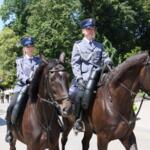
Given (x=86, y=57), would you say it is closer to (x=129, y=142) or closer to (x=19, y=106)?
(x=19, y=106)

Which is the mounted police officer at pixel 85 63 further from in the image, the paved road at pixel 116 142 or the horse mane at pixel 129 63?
the paved road at pixel 116 142

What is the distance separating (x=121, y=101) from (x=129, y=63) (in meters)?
0.71

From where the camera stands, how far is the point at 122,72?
8.78 meters

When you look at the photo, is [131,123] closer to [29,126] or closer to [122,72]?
[122,72]

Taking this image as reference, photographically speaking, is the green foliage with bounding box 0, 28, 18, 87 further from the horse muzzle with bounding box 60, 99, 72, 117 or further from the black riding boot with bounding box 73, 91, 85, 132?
the horse muzzle with bounding box 60, 99, 72, 117

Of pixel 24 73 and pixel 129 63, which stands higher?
pixel 129 63

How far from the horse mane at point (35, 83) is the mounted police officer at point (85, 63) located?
1.41 m

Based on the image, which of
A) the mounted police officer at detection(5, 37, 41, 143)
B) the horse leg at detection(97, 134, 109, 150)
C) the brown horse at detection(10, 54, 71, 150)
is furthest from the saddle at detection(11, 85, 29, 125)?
the horse leg at detection(97, 134, 109, 150)

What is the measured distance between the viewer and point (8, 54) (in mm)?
70312

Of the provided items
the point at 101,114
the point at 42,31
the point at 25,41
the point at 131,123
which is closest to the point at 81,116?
the point at 101,114

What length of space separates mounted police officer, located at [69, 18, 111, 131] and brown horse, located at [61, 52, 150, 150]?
391 millimetres

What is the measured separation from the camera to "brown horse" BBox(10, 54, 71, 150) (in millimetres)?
7562

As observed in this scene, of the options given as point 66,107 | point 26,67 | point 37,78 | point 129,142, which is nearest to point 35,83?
point 37,78

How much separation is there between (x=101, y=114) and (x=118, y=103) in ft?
1.42
